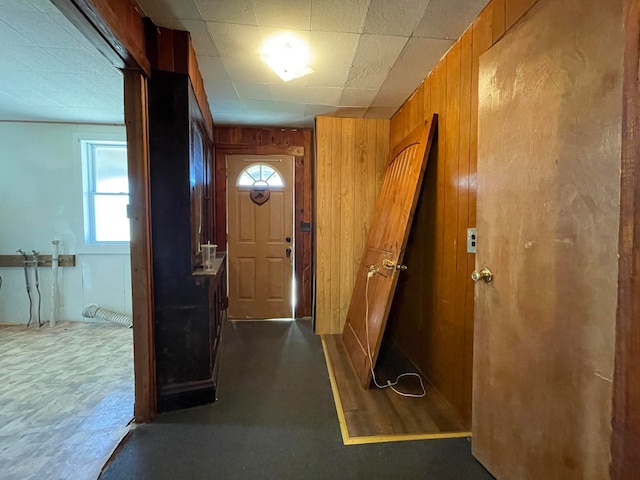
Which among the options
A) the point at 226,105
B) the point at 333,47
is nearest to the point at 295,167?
the point at 226,105

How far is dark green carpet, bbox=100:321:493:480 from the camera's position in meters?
1.43

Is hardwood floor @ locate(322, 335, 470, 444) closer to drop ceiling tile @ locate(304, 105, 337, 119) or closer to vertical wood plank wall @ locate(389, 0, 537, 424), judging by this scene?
vertical wood plank wall @ locate(389, 0, 537, 424)

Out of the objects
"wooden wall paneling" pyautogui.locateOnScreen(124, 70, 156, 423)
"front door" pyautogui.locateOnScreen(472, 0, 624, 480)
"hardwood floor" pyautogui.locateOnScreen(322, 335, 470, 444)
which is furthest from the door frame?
"front door" pyautogui.locateOnScreen(472, 0, 624, 480)

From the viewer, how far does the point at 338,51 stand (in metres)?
1.96

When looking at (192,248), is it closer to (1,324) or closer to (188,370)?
(188,370)

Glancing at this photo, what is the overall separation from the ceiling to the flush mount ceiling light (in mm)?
55

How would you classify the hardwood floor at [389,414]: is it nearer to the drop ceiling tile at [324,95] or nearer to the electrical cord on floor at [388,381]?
the electrical cord on floor at [388,381]

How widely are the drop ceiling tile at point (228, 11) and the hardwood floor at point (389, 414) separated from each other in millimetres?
2324

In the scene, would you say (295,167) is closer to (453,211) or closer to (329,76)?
(329,76)

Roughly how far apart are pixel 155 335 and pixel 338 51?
6.91 ft

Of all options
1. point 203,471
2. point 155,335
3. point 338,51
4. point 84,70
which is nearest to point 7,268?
point 84,70

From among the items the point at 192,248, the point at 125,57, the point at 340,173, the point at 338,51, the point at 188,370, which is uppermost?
the point at 338,51

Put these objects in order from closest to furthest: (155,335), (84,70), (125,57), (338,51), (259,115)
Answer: (125,57), (155,335), (338,51), (84,70), (259,115)

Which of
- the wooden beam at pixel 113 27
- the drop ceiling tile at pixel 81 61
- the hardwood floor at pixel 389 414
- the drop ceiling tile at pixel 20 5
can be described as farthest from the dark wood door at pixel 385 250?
the drop ceiling tile at pixel 20 5
